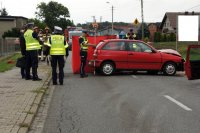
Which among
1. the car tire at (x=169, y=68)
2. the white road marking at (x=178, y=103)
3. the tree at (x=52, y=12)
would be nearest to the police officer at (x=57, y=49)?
the white road marking at (x=178, y=103)

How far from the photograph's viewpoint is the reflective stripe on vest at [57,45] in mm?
15797

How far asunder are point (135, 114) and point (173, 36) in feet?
248

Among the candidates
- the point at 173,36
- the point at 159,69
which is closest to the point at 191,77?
the point at 159,69

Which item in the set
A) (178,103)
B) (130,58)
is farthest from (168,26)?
(178,103)

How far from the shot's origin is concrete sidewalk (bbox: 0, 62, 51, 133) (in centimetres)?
839

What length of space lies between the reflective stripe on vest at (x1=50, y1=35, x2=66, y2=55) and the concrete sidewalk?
1090 mm

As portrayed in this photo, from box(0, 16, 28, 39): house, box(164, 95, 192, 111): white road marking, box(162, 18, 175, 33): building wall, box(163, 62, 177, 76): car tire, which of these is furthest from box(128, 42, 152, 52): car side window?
box(162, 18, 175, 33): building wall

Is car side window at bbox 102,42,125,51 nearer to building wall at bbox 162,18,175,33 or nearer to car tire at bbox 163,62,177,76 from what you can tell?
car tire at bbox 163,62,177,76

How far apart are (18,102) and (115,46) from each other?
916 centimetres

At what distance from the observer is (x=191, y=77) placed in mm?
16031

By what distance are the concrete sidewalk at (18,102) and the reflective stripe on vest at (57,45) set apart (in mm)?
1090

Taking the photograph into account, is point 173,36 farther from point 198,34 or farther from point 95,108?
point 95,108

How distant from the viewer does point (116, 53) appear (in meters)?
19.5

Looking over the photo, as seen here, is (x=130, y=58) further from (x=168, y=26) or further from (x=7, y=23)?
(x=168, y=26)
